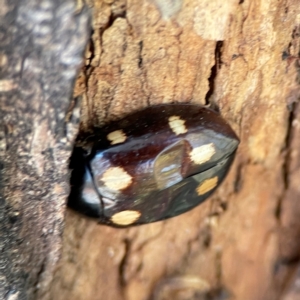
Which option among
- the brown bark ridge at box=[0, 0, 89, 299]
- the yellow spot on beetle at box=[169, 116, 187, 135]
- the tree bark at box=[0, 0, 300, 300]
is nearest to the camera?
the brown bark ridge at box=[0, 0, 89, 299]

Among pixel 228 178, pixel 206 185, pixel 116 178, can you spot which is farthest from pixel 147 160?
pixel 228 178

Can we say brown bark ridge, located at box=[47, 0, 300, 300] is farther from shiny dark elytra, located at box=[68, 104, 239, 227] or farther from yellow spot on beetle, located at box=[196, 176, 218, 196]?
yellow spot on beetle, located at box=[196, 176, 218, 196]

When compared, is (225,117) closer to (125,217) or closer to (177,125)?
(177,125)

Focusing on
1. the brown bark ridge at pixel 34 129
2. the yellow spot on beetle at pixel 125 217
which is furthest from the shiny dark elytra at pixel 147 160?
the brown bark ridge at pixel 34 129

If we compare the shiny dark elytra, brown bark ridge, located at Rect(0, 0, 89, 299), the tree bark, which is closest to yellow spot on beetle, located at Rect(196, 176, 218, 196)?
the shiny dark elytra

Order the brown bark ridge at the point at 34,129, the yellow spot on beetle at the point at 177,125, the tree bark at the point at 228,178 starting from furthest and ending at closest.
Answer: the yellow spot on beetle at the point at 177,125
the tree bark at the point at 228,178
the brown bark ridge at the point at 34,129

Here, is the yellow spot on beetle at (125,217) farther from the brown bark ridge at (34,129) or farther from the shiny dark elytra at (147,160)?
the brown bark ridge at (34,129)
